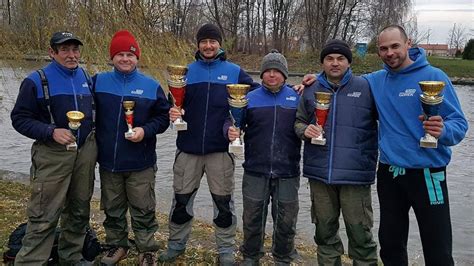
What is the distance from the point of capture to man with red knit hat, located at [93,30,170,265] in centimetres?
414

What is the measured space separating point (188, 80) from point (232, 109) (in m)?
0.63

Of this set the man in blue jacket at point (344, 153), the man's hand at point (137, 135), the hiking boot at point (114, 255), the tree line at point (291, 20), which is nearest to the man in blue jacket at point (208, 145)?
the hiking boot at point (114, 255)

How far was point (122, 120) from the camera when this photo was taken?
415 centimetres

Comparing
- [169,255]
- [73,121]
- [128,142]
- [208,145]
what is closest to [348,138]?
[208,145]

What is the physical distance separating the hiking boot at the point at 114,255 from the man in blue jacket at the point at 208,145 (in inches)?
13.9

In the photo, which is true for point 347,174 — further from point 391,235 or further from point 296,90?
point 296,90

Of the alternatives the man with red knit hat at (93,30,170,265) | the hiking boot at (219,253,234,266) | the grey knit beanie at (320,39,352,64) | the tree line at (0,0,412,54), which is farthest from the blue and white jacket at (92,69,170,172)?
the tree line at (0,0,412,54)

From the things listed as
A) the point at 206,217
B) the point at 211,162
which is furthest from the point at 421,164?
the point at 206,217

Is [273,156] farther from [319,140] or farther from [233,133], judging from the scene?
[319,140]

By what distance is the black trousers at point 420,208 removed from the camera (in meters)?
3.56

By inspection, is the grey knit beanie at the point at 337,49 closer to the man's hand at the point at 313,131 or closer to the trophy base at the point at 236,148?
the man's hand at the point at 313,131

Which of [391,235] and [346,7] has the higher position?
[346,7]

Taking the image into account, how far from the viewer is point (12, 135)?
13086 mm

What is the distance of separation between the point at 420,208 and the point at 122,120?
8.23ft
